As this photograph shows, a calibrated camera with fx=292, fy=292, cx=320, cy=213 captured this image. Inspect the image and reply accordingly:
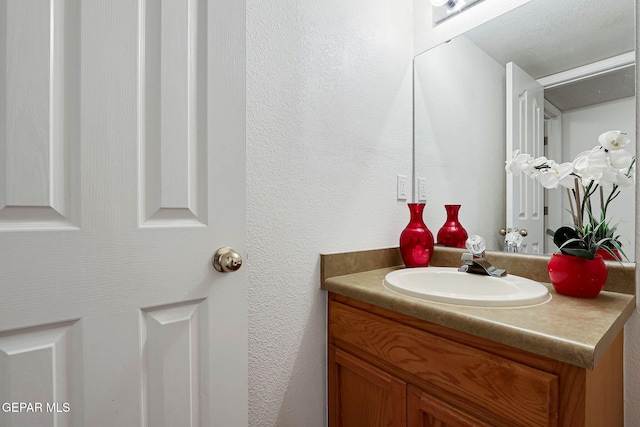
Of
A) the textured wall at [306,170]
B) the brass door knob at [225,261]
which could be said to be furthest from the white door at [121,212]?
the textured wall at [306,170]

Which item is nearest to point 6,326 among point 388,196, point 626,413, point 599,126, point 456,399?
point 456,399

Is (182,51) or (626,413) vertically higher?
(182,51)

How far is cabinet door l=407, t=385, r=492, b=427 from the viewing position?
666 millimetres

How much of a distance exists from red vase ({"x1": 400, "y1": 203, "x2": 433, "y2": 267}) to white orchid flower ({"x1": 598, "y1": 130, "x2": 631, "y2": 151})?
0.58m

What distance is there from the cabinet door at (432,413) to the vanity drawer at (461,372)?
2 cm

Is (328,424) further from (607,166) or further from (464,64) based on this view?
(464,64)

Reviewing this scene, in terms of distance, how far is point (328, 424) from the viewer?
109 centimetres

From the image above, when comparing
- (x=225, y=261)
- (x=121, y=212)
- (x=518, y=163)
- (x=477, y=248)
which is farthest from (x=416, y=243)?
(x=121, y=212)

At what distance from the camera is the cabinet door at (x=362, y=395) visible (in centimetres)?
82

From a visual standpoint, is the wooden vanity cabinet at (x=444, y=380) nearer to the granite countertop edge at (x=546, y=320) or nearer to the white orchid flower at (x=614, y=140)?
the granite countertop edge at (x=546, y=320)

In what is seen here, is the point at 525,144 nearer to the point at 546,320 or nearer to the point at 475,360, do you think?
the point at 546,320

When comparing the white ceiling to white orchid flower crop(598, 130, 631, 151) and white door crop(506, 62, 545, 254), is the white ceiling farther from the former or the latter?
white orchid flower crop(598, 130, 631, 151)

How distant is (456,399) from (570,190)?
2.58ft

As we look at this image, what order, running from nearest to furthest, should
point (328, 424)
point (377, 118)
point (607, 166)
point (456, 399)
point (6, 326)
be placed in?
point (6, 326), point (456, 399), point (607, 166), point (328, 424), point (377, 118)
